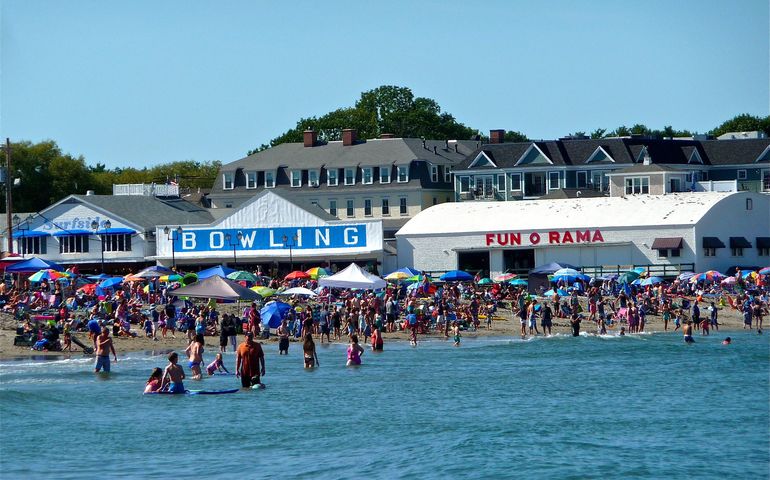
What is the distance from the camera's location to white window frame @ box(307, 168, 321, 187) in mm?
100188

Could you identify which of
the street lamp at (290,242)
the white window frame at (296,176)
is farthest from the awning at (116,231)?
the white window frame at (296,176)

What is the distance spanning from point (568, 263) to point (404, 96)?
211ft

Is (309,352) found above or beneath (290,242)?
beneath

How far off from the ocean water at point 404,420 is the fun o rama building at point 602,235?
27623 mm

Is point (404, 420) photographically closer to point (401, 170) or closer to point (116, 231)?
point (116, 231)

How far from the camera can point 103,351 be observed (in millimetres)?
38875

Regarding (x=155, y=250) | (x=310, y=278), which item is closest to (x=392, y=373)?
(x=310, y=278)

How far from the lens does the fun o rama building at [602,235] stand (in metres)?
74.1

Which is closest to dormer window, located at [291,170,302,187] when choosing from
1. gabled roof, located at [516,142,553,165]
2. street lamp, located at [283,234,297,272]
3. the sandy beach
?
gabled roof, located at [516,142,553,165]

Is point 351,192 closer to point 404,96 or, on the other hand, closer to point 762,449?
point 404,96

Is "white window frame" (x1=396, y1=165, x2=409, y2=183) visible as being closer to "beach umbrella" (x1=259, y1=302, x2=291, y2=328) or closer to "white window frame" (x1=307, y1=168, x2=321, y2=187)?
"white window frame" (x1=307, y1=168, x2=321, y2=187)

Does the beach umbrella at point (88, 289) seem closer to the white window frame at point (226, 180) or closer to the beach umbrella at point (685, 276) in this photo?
the beach umbrella at point (685, 276)

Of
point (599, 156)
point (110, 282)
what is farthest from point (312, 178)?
point (110, 282)

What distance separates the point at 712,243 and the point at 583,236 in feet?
23.2
